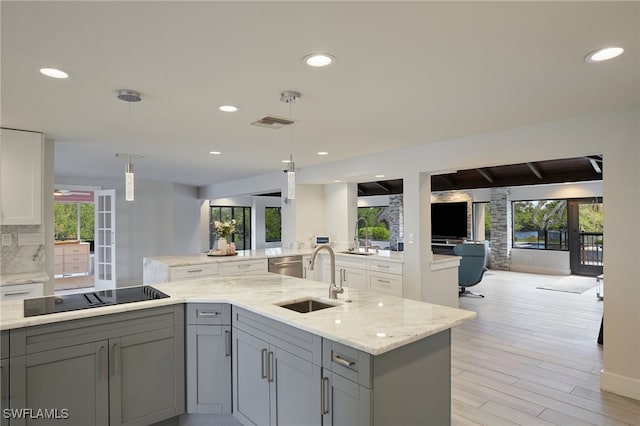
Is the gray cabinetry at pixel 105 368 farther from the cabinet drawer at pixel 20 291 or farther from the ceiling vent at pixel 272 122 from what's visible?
the cabinet drawer at pixel 20 291

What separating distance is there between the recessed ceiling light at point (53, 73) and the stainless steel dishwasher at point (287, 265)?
3704 millimetres

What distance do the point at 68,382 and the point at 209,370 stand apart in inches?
32.3

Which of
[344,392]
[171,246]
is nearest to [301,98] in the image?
[344,392]

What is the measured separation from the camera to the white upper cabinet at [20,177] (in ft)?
11.2

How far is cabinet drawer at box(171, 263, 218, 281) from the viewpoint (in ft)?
14.7

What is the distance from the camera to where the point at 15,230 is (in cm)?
366

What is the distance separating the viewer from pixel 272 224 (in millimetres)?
13000

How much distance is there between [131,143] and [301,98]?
2532mm

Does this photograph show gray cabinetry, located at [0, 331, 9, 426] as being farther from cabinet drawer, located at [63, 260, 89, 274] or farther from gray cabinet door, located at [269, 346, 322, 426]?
cabinet drawer, located at [63, 260, 89, 274]

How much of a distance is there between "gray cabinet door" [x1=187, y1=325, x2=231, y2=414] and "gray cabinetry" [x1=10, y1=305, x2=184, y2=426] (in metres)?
0.08

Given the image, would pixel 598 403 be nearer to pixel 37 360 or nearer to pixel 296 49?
pixel 296 49

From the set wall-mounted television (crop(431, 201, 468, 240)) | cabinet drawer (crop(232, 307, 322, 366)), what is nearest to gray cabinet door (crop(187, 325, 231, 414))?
cabinet drawer (crop(232, 307, 322, 366))

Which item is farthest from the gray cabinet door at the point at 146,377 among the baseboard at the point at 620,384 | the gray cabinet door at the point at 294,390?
the baseboard at the point at 620,384

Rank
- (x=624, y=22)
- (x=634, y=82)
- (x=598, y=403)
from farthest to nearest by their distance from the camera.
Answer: (x=598, y=403), (x=634, y=82), (x=624, y=22)
